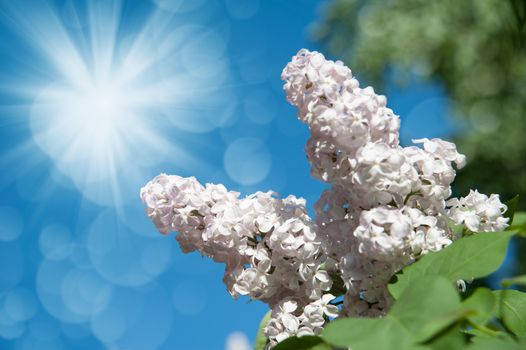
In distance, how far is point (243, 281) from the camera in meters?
0.84

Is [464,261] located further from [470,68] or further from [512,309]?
[470,68]

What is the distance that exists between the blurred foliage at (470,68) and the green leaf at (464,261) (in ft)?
24.0

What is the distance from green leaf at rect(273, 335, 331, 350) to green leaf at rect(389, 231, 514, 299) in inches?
3.3

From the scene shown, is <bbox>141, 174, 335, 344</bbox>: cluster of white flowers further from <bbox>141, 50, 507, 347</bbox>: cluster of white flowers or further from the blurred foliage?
the blurred foliage

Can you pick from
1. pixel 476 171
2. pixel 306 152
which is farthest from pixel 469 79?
pixel 306 152

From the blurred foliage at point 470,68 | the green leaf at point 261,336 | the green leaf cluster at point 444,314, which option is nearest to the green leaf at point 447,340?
the green leaf cluster at point 444,314

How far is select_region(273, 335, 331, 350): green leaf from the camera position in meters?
0.62

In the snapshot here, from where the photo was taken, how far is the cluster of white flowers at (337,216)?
0.74 m

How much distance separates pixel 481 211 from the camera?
32.7 inches

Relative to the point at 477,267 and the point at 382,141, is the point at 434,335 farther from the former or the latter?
the point at 382,141

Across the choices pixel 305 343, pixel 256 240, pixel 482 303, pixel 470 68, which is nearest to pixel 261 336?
pixel 256 240

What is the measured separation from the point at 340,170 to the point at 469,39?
757cm

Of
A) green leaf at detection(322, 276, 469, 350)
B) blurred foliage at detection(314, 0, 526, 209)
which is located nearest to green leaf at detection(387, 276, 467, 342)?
green leaf at detection(322, 276, 469, 350)

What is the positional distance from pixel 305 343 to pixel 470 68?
791 cm
